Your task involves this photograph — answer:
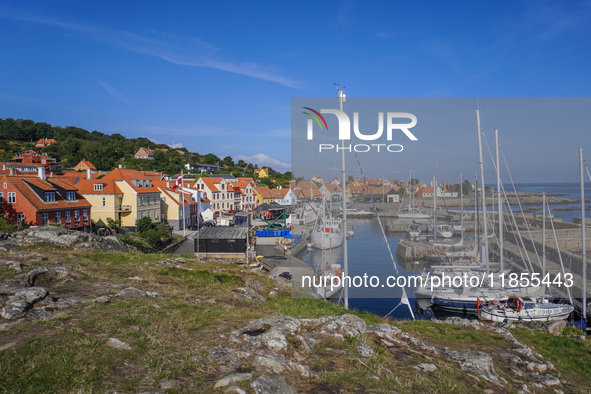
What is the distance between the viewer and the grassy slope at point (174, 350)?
225 inches

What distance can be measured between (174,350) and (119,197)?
3947 cm

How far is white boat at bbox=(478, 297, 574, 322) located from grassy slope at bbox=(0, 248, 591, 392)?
886 cm

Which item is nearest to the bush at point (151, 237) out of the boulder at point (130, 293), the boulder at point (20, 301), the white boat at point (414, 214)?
the boulder at point (130, 293)

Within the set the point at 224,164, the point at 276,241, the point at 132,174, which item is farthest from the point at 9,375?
the point at 224,164

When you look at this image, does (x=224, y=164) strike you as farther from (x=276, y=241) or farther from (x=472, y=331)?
(x=472, y=331)

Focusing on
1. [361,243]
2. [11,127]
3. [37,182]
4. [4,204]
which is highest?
[11,127]

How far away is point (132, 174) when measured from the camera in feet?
155


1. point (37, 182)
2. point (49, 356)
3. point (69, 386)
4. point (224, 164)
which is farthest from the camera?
point (224, 164)

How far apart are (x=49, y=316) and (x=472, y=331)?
41.7ft

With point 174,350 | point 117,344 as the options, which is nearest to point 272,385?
point 174,350

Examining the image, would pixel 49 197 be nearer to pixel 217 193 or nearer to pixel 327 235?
pixel 327 235

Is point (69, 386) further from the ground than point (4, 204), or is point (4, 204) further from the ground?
point (4, 204)

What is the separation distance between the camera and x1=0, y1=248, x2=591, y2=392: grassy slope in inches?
225

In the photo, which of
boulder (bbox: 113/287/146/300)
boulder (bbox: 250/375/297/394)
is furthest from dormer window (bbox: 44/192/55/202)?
boulder (bbox: 250/375/297/394)
